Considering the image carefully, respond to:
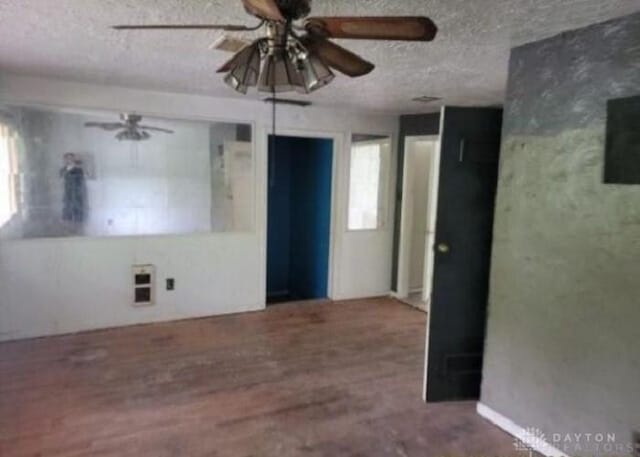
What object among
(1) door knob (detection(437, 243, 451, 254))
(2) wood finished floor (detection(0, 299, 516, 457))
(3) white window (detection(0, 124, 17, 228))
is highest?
(3) white window (detection(0, 124, 17, 228))

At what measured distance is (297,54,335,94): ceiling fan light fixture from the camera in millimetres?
1678

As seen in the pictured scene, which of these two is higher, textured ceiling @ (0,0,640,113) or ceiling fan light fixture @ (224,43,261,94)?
textured ceiling @ (0,0,640,113)

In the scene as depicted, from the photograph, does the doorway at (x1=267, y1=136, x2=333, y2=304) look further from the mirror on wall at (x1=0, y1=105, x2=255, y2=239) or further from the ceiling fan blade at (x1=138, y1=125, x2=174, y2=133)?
the ceiling fan blade at (x1=138, y1=125, x2=174, y2=133)

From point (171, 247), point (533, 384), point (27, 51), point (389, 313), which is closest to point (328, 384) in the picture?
point (533, 384)

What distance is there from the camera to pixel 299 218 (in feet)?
19.2

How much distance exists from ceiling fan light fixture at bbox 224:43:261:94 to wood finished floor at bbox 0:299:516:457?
183 centimetres

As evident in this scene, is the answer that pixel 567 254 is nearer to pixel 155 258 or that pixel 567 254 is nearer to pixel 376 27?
pixel 376 27

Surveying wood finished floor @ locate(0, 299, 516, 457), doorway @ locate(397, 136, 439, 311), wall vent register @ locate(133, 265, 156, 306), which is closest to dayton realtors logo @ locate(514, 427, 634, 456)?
wood finished floor @ locate(0, 299, 516, 457)

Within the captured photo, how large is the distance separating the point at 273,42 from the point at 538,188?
5.29 ft

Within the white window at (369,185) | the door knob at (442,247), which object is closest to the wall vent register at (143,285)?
the white window at (369,185)

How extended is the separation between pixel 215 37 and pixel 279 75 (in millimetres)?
867

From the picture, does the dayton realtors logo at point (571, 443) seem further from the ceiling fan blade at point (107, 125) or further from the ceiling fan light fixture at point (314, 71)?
the ceiling fan blade at point (107, 125)

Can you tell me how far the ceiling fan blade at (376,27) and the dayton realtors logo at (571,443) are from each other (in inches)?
77.8

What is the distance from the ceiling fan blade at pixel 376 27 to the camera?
1423 mm
